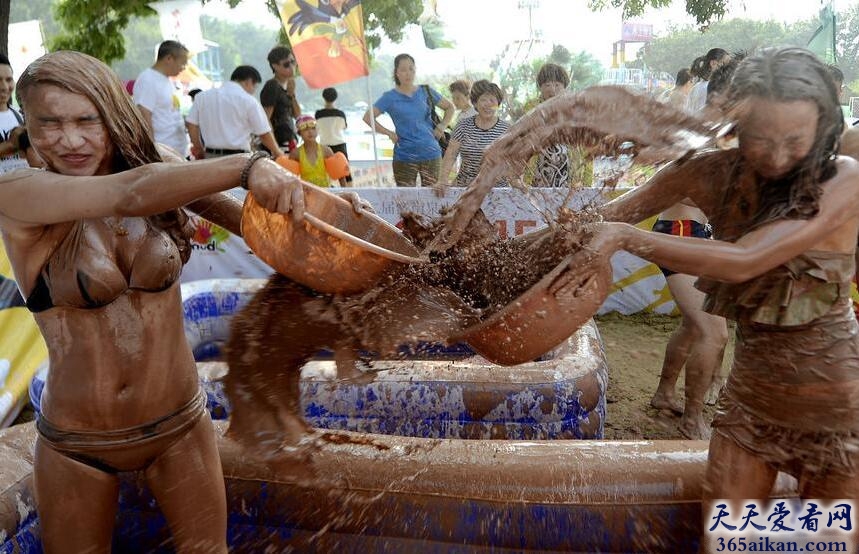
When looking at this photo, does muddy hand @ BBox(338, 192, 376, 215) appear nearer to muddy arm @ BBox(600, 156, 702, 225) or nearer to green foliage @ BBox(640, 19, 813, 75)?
muddy arm @ BBox(600, 156, 702, 225)

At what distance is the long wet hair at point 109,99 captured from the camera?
170 cm

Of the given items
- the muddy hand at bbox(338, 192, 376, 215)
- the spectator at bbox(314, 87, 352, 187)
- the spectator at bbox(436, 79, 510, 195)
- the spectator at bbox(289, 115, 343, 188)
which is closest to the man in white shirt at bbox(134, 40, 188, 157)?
the spectator at bbox(289, 115, 343, 188)

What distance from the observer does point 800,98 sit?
1.80 meters

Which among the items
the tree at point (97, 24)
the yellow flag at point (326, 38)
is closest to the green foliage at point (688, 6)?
the yellow flag at point (326, 38)

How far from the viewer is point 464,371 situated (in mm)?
3439

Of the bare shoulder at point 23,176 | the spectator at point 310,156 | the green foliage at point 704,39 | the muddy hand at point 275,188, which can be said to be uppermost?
the green foliage at point 704,39

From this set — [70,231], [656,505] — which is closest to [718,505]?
[656,505]

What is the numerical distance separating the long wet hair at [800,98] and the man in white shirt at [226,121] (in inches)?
224

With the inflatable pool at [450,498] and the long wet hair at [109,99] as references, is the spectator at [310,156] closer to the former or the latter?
the inflatable pool at [450,498]

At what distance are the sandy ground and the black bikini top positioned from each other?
3.05m

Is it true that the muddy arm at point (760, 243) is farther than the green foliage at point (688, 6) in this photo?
No

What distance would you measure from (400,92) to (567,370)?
4305 millimetres

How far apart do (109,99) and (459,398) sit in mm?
2151

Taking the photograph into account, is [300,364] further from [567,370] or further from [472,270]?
[567,370]
